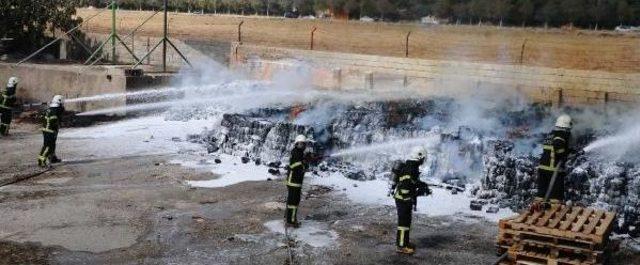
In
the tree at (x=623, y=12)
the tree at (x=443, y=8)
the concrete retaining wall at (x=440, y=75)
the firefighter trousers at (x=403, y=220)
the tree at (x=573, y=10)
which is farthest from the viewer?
the tree at (x=443, y=8)

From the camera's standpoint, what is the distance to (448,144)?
13.3m

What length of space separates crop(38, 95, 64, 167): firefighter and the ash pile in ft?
12.0

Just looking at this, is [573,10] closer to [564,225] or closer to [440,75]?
[440,75]

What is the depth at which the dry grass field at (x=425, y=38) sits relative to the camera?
19.1m

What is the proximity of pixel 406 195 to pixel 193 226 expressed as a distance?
335cm

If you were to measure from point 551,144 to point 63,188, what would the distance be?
337 inches

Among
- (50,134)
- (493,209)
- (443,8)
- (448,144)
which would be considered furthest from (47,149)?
(443,8)

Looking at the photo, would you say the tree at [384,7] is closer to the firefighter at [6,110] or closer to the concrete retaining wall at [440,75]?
the concrete retaining wall at [440,75]

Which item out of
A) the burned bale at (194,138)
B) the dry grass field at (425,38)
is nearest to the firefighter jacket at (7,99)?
the burned bale at (194,138)

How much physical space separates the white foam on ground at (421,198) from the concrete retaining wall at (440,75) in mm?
7434

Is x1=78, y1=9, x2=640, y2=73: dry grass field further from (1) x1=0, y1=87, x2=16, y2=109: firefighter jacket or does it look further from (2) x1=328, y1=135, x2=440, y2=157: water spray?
(1) x1=0, y1=87, x2=16, y2=109: firefighter jacket

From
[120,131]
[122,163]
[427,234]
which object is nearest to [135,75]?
[120,131]

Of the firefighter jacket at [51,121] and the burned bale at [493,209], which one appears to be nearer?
the burned bale at [493,209]

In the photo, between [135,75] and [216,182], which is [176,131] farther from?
[216,182]
